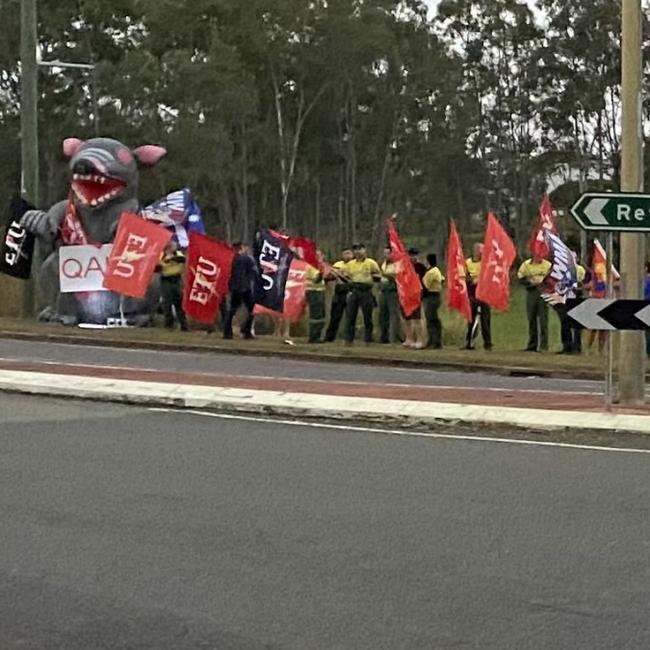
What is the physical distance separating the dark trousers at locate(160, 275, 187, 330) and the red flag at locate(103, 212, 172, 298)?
0.45 metres

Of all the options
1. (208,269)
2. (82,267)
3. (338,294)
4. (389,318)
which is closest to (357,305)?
(338,294)

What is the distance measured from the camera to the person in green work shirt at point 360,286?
22906 mm

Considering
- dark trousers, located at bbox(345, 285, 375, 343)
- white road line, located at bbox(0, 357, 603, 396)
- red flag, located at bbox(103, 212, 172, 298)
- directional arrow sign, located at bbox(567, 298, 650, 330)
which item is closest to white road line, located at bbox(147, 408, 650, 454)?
directional arrow sign, located at bbox(567, 298, 650, 330)

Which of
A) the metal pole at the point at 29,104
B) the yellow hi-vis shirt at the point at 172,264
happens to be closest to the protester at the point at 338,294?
the yellow hi-vis shirt at the point at 172,264

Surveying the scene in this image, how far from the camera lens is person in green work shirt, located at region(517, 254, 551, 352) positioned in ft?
71.5

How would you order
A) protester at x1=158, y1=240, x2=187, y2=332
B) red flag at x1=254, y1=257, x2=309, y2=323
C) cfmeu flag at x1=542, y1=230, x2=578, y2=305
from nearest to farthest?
cfmeu flag at x1=542, y1=230, x2=578, y2=305 → red flag at x1=254, y1=257, x2=309, y2=323 → protester at x1=158, y1=240, x2=187, y2=332

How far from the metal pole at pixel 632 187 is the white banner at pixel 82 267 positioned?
1362cm

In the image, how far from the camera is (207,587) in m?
6.77

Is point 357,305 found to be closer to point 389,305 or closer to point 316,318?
point 389,305

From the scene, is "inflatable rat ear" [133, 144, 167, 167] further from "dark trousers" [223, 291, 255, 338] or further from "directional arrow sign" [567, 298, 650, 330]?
"directional arrow sign" [567, 298, 650, 330]

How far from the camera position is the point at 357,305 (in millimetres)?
23141

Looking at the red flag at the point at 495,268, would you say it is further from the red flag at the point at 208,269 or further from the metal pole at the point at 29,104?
the metal pole at the point at 29,104

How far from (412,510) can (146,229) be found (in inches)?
654

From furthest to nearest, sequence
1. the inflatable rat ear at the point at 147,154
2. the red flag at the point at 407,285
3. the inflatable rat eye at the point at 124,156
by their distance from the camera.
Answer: the inflatable rat ear at the point at 147,154 → the inflatable rat eye at the point at 124,156 → the red flag at the point at 407,285
